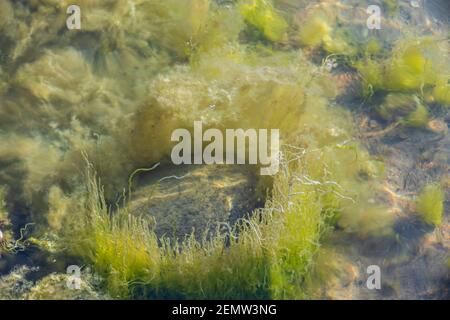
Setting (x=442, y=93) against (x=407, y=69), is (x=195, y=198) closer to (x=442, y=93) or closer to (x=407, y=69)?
(x=407, y=69)

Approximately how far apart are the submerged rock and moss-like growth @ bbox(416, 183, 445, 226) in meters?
1.54

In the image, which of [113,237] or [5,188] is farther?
[5,188]

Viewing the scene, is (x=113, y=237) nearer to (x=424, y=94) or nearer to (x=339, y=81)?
(x=339, y=81)

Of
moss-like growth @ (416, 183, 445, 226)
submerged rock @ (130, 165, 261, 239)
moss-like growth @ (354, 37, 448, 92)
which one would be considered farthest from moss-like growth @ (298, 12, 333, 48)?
moss-like growth @ (416, 183, 445, 226)

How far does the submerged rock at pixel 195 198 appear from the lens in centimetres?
427

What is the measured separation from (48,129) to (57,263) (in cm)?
136

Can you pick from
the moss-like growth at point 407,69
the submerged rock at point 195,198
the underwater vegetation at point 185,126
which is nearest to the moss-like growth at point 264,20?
the underwater vegetation at point 185,126

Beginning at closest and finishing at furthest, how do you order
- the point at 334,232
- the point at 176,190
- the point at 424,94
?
the point at 334,232, the point at 176,190, the point at 424,94

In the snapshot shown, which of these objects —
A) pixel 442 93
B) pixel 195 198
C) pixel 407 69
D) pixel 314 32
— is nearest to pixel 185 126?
pixel 195 198

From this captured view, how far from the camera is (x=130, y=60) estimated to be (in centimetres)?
513

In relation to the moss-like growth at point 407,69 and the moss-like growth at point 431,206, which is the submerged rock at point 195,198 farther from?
→ the moss-like growth at point 407,69

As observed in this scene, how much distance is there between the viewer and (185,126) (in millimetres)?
4629

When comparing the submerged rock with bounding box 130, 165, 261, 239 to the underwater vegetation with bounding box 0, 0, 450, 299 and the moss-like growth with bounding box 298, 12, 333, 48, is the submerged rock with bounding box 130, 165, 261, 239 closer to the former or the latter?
the underwater vegetation with bounding box 0, 0, 450, 299
